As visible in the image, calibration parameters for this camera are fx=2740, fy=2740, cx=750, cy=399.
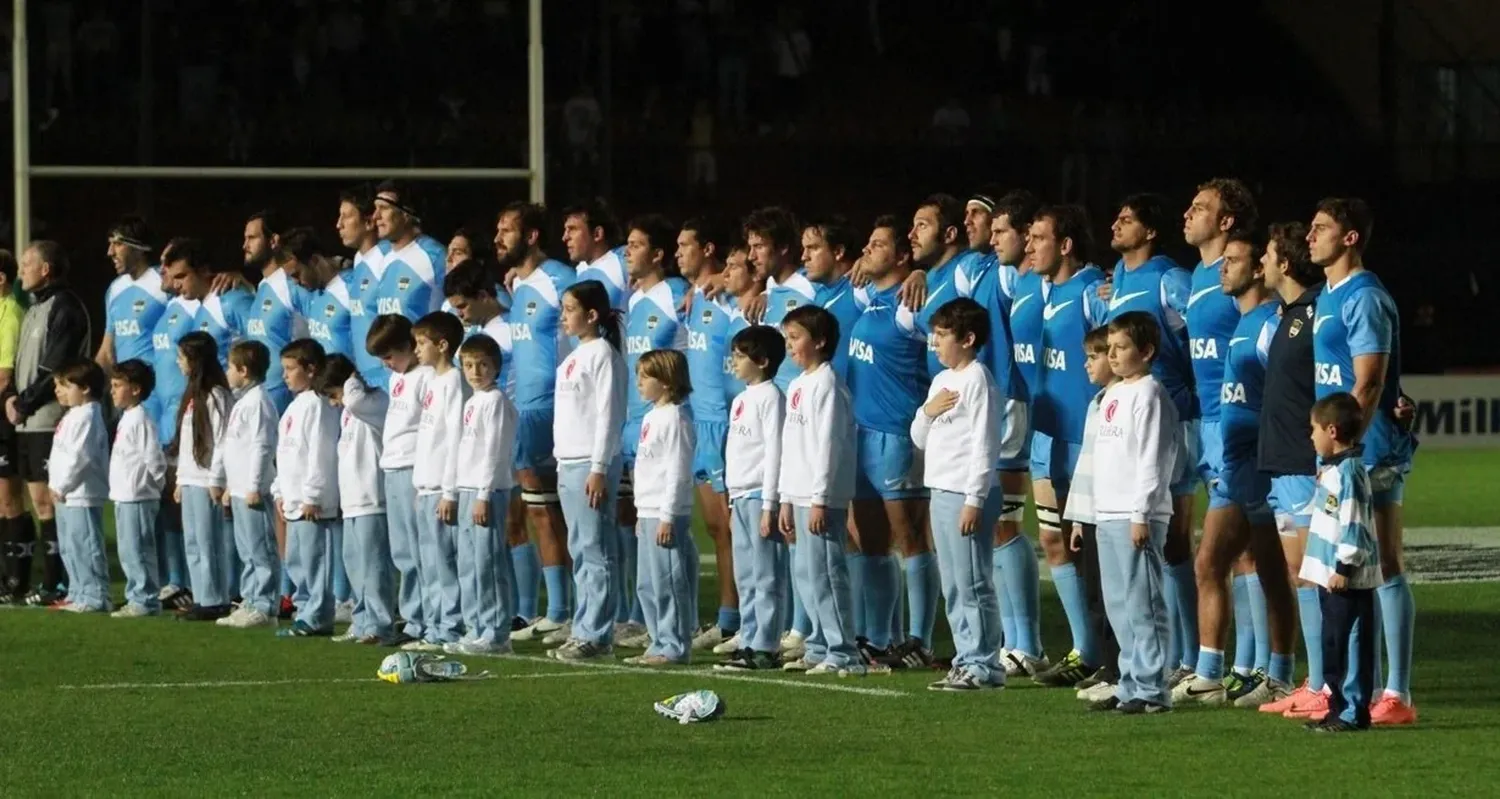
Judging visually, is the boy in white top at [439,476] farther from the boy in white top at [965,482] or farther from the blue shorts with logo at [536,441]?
the boy in white top at [965,482]

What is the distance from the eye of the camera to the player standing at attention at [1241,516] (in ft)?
31.4

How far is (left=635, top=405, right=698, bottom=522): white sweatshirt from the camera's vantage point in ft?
36.1

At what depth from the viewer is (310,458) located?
12.5m

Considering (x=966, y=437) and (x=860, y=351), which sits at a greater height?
(x=860, y=351)

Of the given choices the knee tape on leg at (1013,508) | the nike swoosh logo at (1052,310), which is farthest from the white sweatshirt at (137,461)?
the nike swoosh logo at (1052,310)

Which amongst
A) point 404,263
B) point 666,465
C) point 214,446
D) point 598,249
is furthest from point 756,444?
point 214,446

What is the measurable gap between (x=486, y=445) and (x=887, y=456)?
68.5 inches

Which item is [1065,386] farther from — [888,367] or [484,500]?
[484,500]

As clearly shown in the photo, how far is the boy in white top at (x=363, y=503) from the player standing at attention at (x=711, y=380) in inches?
55.1

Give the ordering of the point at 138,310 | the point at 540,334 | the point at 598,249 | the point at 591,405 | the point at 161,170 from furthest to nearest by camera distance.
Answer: the point at 161,170, the point at 138,310, the point at 598,249, the point at 540,334, the point at 591,405

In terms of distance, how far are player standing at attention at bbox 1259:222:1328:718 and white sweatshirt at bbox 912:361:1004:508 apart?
114 cm

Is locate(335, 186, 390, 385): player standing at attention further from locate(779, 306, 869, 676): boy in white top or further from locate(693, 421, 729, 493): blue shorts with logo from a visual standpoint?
locate(779, 306, 869, 676): boy in white top

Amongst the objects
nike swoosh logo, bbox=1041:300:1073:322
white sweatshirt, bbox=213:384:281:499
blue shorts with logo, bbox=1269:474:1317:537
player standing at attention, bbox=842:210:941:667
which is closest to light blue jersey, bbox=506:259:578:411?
white sweatshirt, bbox=213:384:281:499

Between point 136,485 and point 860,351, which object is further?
point 136,485
